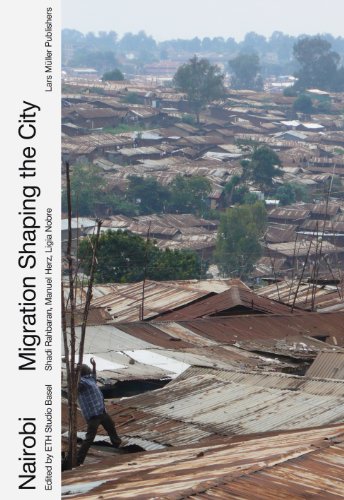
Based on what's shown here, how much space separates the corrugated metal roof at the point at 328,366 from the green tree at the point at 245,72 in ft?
323

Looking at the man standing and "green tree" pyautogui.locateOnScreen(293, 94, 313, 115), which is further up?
the man standing

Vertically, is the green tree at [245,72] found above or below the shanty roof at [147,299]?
below

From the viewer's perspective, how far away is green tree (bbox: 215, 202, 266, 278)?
32.8 metres

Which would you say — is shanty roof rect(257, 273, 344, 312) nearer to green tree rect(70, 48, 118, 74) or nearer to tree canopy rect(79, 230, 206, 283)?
tree canopy rect(79, 230, 206, 283)

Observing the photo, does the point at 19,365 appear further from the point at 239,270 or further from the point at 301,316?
Result: the point at 239,270

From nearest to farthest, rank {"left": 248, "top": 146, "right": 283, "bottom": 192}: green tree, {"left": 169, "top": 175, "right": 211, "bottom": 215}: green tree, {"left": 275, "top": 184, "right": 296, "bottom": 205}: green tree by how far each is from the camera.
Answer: {"left": 169, "top": 175, "right": 211, "bottom": 215}: green tree, {"left": 275, "top": 184, "right": 296, "bottom": 205}: green tree, {"left": 248, "top": 146, "right": 283, "bottom": 192}: green tree

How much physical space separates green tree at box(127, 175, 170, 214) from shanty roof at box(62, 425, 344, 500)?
36.6m

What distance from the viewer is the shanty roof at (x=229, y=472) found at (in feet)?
16.8

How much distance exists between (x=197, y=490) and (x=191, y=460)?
3.35 ft

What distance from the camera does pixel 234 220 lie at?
34531 mm

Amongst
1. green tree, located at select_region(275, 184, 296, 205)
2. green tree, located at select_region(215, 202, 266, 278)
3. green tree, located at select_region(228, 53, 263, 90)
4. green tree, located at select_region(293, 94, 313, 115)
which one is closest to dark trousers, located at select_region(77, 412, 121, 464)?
green tree, located at select_region(215, 202, 266, 278)

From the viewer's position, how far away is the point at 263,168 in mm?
45812

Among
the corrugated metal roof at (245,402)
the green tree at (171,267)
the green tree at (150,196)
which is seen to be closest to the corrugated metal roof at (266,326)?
the corrugated metal roof at (245,402)

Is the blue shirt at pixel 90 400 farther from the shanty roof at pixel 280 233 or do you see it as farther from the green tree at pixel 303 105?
the green tree at pixel 303 105
